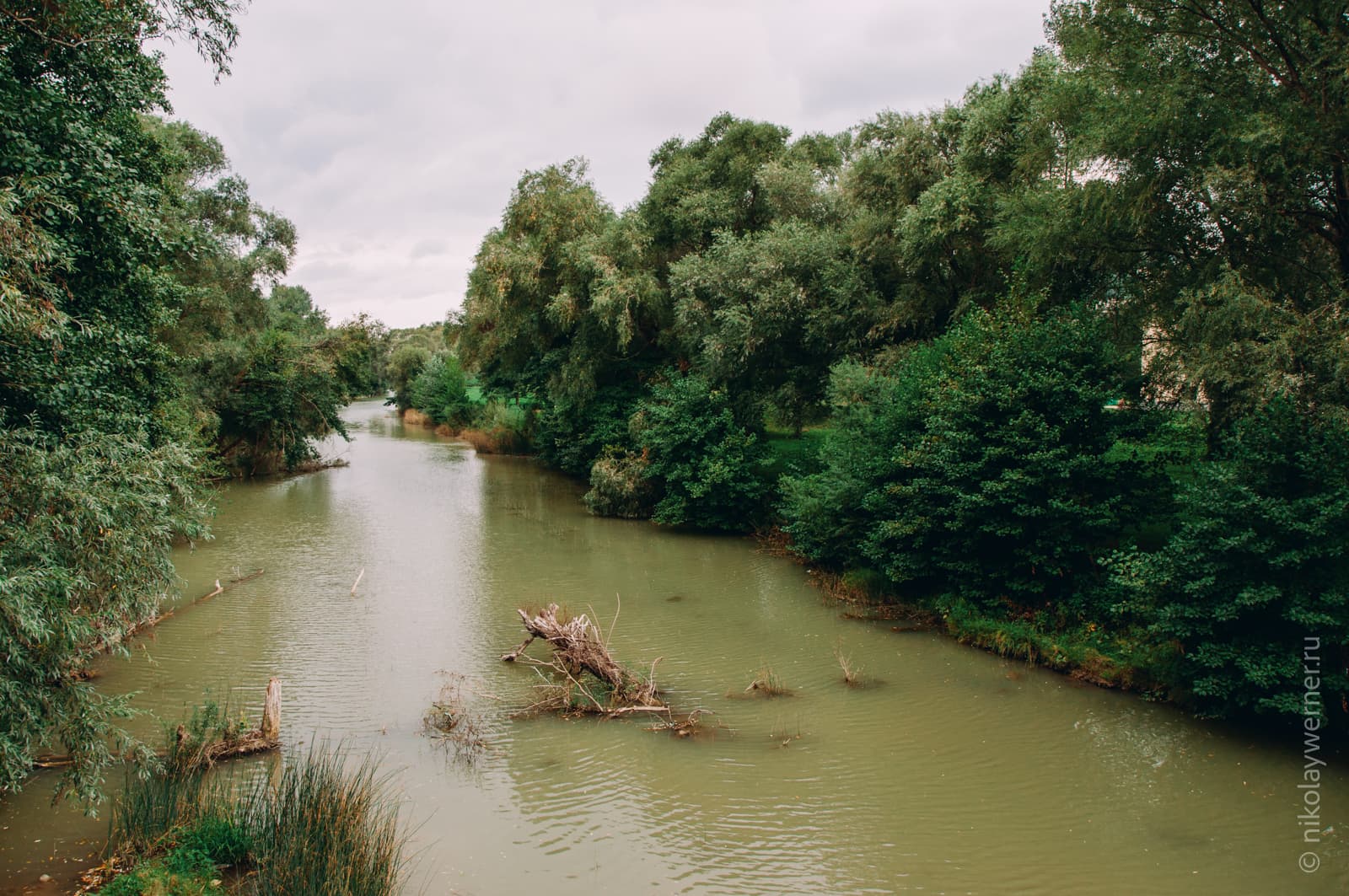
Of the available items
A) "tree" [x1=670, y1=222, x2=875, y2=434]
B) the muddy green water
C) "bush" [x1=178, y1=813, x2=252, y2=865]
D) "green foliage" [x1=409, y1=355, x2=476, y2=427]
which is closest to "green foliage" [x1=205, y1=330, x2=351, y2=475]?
the muddy green water

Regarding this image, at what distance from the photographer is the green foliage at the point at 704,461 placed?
75.3 feet

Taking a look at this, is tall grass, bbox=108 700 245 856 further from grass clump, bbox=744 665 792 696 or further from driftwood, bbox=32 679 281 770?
grass clump, bbox=744 665 792 696

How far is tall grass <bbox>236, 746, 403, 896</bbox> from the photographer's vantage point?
6570 millimetres

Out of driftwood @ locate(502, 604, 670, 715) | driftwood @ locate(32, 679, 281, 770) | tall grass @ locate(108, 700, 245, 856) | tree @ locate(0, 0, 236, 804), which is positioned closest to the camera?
tree @ locate(0, 0, 236, 804)

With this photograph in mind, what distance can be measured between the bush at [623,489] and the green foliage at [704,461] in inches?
50.2

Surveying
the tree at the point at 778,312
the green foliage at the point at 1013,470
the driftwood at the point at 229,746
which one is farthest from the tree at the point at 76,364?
the tree at the point at 778,312

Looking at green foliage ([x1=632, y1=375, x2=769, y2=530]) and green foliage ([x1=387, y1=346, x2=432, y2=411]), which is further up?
green foliage ([x1=387, y1=346, x2=432, y2=411])

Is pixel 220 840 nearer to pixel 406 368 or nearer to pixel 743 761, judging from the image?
pixel 743 761

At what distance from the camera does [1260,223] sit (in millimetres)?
12344

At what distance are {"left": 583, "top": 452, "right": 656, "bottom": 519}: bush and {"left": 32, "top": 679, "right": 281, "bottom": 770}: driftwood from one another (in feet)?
52.2

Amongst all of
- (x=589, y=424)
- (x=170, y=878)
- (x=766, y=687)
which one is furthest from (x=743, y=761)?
(x=589, y=424)

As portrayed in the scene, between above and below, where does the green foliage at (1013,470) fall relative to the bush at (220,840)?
above

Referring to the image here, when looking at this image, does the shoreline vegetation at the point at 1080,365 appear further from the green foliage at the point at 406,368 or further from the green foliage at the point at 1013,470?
the green foliage at the point at 406,368

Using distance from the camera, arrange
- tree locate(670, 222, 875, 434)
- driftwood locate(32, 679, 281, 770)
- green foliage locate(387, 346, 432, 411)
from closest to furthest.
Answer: driftwood locate(32, 679, 281, 770), tree locate(670, 222, 875, 434), green foliage locate(387, 346, 432, 411)
